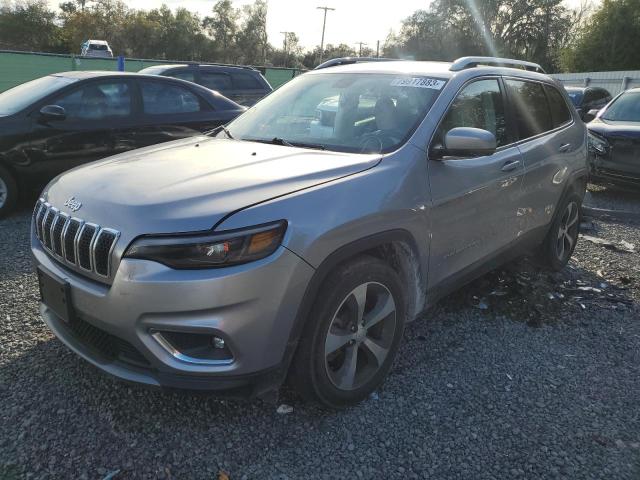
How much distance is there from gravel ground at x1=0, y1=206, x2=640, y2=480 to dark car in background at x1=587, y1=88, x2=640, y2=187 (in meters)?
4.94

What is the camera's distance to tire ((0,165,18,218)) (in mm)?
5641

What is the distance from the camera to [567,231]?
4.94 meters

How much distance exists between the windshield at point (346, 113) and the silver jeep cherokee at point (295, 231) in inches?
0.5

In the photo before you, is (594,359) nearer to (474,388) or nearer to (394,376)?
(474,388)

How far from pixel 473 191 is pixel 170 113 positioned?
4682 millimetres

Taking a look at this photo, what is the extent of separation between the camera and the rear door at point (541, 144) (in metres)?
3.97

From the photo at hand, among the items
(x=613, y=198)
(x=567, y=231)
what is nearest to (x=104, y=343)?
(x=567, y=231)

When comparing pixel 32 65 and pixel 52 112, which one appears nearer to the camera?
pixel 52 112

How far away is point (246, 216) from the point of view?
2.20m

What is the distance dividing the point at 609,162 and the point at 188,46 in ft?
222

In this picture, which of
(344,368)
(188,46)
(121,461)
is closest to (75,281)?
(121,461)

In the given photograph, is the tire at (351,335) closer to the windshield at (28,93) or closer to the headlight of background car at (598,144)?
the windshield at (28,93)

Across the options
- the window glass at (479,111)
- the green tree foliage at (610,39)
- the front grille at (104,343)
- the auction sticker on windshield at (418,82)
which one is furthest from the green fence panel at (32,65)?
the green tree foliage at (610,39)

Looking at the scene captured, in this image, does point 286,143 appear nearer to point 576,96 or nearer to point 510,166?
point 510,166
